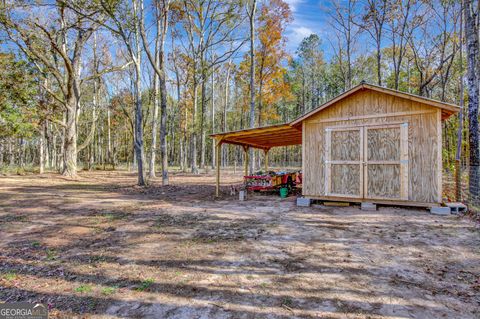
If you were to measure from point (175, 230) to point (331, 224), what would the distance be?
12.2ft

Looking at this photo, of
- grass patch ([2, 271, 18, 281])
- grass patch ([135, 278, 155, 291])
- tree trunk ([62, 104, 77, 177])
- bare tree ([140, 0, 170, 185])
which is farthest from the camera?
tree trunk ([62, 104, 77, 177])

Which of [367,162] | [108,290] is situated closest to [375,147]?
[367,162]

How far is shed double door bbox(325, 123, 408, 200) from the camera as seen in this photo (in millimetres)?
7374

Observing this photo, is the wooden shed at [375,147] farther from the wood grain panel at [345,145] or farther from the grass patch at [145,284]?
the grass patch at [145,284]

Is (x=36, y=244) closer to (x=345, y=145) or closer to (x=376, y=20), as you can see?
(x=345, y=145)

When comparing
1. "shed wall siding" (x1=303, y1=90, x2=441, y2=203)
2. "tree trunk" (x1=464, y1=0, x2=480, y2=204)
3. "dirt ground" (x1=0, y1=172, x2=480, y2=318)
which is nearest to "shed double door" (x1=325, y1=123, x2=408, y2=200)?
"shed wall siding" (x1=303, y1=90, x2=441, y2=203)

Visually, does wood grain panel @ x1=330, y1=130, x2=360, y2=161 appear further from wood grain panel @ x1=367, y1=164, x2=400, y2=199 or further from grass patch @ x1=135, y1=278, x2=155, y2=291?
grass patch @ x1=135, y1=278, x2=155, y2=291

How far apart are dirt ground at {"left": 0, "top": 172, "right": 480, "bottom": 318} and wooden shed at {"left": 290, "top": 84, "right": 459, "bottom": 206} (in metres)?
0.96

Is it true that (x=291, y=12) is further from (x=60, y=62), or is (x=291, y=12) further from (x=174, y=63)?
(x=60, y=62)

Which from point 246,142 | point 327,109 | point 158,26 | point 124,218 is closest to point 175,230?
point 124,218

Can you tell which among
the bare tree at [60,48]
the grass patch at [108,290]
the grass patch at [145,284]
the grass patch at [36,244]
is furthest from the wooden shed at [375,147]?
the bare tree at [60,48]

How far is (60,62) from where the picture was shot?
2088 centimetres

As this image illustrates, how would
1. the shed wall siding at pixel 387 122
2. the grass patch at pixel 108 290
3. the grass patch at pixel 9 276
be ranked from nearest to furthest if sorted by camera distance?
the grass patch at pixel 108 290
the grass patch at pixel 9 276
the shed wall siding at pixel 387 122

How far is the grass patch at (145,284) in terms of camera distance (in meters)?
3.14
